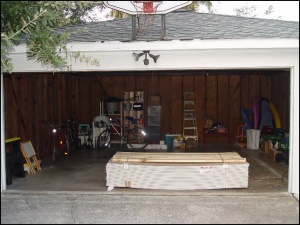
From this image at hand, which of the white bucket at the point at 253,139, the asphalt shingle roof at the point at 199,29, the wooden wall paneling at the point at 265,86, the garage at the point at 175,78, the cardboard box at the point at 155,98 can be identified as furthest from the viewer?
the wooden wall paneling at the point at 265,86

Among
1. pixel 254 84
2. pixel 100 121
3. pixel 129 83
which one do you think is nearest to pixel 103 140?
pixel 100 121

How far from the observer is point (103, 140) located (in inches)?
467

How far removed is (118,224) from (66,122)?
742 cm

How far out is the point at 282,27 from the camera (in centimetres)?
665

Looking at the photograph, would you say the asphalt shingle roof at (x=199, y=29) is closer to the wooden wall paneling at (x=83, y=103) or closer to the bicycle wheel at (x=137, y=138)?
the bicycle wheel at (x=137, y=138)

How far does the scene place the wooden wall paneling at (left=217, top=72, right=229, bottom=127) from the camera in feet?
43.2

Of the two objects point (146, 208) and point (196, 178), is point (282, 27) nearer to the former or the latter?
point (196, 178)

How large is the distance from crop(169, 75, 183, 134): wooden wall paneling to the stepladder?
219 millimetres

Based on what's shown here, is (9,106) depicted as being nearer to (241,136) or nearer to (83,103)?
(83,103)

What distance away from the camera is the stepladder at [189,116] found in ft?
42.1

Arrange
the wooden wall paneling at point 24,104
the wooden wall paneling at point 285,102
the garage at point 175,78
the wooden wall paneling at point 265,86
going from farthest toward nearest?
the wooden wall paneling at point 265,86, the wooden wall paneling at point 285,102, the wooden wall paneling at point 24,104, the garage at point 175,78

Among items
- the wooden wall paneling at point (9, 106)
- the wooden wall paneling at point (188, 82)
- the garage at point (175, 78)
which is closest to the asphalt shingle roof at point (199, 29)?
the garage at point (175, 78)

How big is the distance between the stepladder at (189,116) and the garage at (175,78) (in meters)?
0.24

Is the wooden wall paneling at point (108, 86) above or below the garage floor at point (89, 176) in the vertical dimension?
above
